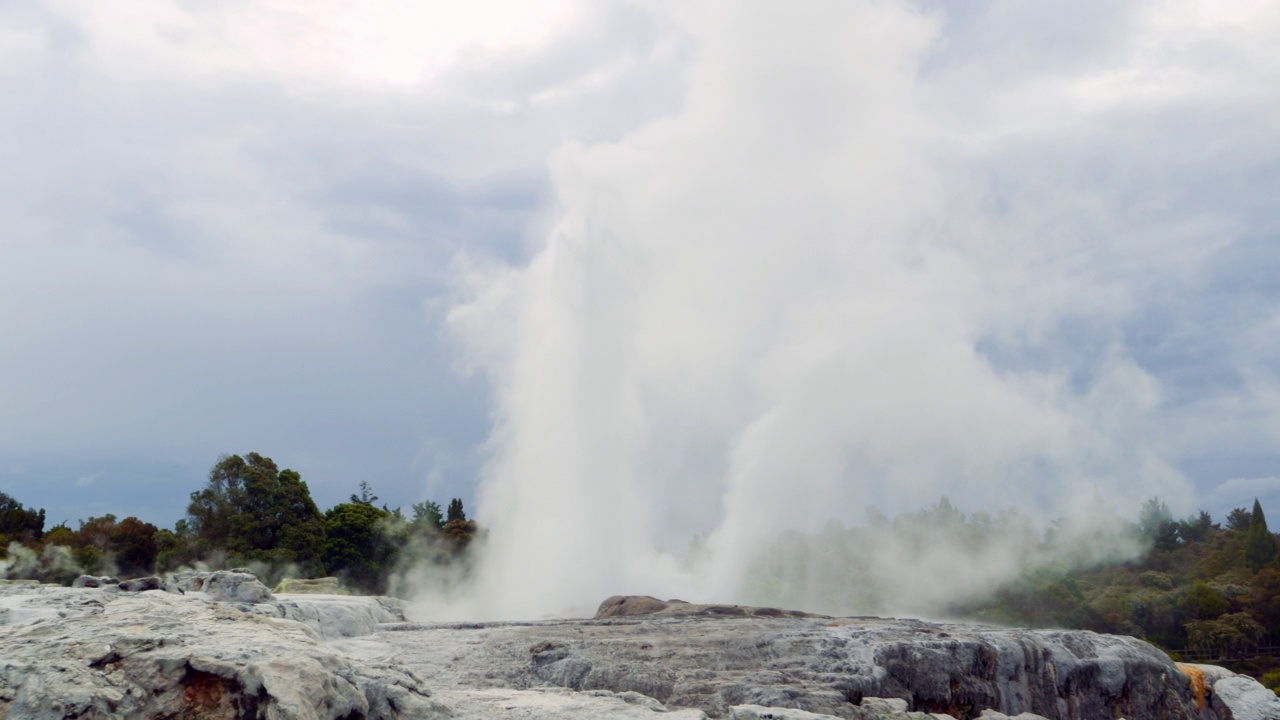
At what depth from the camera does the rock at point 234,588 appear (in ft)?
58.4

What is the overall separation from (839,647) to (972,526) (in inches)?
2702

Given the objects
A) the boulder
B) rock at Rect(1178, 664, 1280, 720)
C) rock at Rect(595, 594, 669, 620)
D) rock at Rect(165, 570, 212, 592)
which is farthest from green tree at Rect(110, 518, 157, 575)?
rock at Rect(1178, 664, 1280, 720)

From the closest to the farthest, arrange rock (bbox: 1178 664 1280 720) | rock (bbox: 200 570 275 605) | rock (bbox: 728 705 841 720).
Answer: rock (bbox: 728 705 841 720)
rock (bbox: 200 570 275 605)
rock (bbox: 1178 664 1280 720)

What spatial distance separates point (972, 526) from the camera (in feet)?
259

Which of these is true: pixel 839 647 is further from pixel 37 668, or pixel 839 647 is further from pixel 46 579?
pixel 46 579

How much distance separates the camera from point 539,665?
50.5 feet

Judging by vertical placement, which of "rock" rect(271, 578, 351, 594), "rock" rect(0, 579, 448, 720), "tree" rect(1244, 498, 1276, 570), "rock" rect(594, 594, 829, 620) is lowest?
"rock" rect(0, 579, 448, 720)

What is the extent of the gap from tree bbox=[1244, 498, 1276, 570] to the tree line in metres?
53.0

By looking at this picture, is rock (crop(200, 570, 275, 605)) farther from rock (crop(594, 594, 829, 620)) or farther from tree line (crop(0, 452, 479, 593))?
tree line (crop(0, 452, 479, 593))

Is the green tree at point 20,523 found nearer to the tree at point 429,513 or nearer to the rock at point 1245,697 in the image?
the tree at point 429,513

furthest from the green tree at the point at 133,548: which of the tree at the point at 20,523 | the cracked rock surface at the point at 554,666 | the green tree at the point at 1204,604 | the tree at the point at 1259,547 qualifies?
the tree at the point at 1259,547

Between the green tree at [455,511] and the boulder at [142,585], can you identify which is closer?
the boulder at [142,585]

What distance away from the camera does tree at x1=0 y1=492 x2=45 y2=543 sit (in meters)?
53.5

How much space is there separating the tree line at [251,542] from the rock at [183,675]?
34.9m
